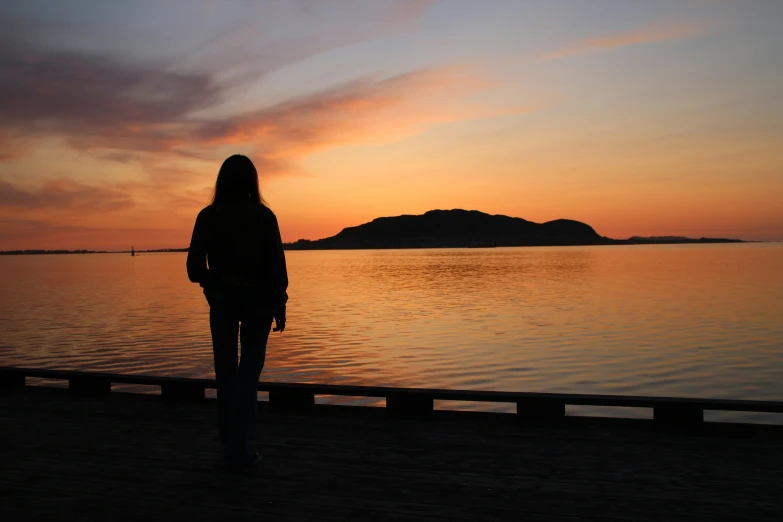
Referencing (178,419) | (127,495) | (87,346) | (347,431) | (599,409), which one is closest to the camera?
(127,495)

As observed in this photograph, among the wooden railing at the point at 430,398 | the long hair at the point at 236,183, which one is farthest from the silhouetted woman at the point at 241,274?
the wooden railing at the point at 430,398

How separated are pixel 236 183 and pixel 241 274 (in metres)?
0.70

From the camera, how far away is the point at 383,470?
494 centimetres

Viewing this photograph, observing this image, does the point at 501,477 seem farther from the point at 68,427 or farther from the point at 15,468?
the point at 68,427

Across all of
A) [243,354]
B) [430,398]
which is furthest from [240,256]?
[430,398]

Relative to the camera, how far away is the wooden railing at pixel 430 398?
20.1 ft

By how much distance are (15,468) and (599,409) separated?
1057 centimetres

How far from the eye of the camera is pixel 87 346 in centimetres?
2312

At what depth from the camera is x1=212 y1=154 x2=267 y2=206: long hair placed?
4.92m

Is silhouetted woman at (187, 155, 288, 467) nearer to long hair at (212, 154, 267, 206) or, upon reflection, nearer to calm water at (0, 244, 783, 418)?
long hair at (212, 154, 267, 206)

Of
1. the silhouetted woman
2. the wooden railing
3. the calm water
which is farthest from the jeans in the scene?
the calm water

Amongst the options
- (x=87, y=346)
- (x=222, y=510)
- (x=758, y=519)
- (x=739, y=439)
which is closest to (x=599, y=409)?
(x=739, y=439)

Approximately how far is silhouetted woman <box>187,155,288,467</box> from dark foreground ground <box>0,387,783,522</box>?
0.58 meters

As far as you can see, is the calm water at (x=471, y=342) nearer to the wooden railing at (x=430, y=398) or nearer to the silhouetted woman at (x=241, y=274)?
the wooden railing at (x=430, y=398)
